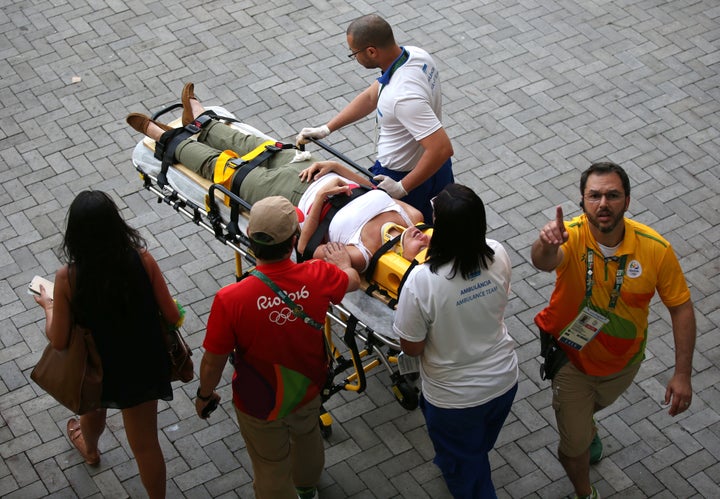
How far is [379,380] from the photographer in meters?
5.81

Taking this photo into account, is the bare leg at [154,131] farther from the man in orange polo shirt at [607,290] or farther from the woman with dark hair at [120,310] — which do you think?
the man in orange polo shirt at [607,290]

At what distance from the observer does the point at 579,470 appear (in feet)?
15.8

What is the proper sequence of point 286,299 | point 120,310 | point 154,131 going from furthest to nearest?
1. point 154,131
2. point 120,310
3. point 286,299

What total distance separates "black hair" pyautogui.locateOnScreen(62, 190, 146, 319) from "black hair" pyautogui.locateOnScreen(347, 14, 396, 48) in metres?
2.03

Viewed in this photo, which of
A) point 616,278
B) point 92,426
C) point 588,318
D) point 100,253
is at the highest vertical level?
point 100,253

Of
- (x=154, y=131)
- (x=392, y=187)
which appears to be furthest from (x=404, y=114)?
(x=154, y=131)

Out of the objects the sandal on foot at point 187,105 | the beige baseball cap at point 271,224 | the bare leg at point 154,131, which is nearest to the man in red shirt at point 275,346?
the beige baseball cap at point 271,224

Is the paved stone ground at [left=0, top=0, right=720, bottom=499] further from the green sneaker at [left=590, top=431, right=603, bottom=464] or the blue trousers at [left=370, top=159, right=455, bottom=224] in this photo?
the blue trousers at [left=370, top=159, right=455, bottom=224]

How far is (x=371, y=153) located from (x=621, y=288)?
3582mm

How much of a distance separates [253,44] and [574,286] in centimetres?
528

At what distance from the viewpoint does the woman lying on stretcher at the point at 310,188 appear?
16.6ft

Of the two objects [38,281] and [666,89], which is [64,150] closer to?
[38,281]

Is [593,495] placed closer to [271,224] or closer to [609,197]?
[609,197]

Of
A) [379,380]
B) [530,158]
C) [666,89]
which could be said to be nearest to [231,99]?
[530,158]
